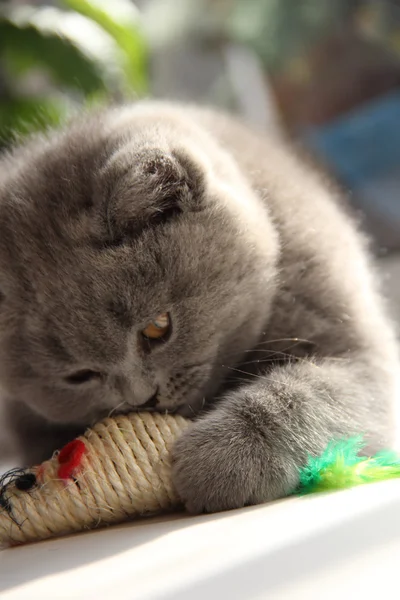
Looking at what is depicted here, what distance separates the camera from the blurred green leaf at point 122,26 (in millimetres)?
2348

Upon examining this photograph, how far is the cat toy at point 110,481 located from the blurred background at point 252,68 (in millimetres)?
1269

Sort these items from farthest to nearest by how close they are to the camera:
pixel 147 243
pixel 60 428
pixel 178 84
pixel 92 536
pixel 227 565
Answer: pixel 178 84, pixel 60 428, pixel 147 243, pixel 92 536, pixel 227 565

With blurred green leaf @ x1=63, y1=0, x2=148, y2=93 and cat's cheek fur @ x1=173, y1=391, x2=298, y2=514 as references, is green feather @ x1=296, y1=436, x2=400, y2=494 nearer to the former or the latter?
cat's cheek fur @ x1=173, y1=391, x2=298, y2=514

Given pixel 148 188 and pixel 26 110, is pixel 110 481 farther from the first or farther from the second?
pixel 26 110

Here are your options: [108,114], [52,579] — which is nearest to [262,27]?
[108,114]

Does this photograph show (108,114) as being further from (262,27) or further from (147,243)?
(262,27)

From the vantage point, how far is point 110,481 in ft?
3.32

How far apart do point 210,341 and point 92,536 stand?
1.17 ft

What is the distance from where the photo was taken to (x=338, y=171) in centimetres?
264

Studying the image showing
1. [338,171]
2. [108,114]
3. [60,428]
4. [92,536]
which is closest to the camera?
[92,536]

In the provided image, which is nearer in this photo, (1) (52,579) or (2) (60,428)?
(1) (52,579)

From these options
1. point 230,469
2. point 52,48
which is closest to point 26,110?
point 52,48

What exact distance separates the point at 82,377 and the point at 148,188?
1.10ft

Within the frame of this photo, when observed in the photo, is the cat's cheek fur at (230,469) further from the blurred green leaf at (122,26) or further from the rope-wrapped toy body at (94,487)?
the blurred green leaf at (122,26)
